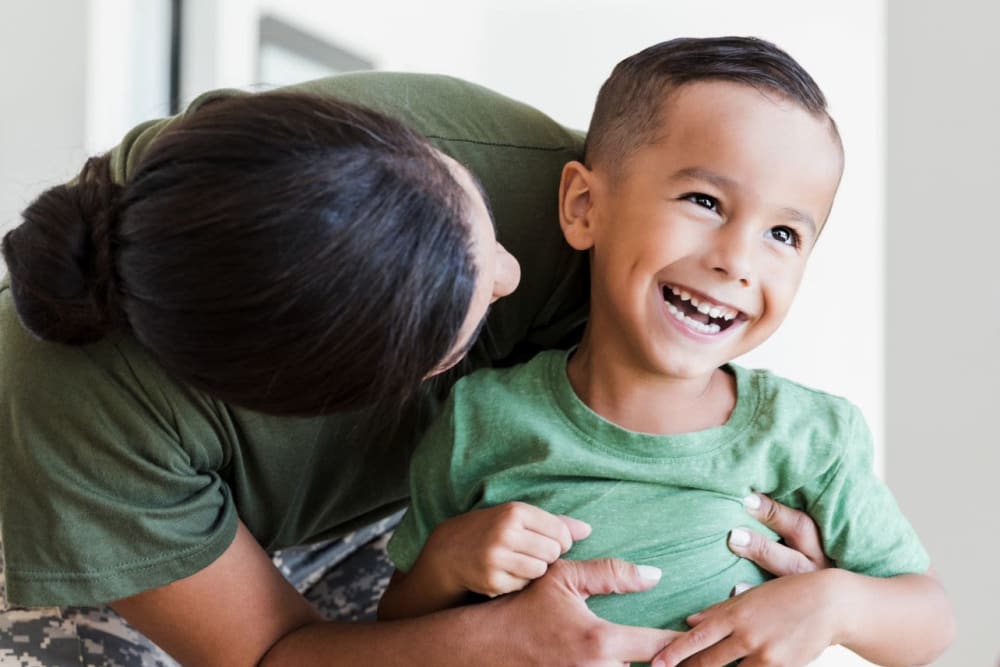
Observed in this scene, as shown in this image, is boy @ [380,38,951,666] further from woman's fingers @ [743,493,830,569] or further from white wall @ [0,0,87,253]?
white wall @ [0,0,87,253]

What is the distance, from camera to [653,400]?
129cm

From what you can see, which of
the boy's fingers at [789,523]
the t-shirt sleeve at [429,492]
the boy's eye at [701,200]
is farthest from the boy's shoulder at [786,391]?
the t-shirt sleeve at [429,492]

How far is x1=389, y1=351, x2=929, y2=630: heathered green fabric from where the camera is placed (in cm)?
124

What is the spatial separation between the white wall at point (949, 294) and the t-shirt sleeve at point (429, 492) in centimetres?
172

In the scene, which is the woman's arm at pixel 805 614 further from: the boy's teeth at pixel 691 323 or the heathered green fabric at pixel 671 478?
the boy's teeth at pixel 691 323

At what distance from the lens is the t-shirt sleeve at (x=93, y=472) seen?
117 centimetres

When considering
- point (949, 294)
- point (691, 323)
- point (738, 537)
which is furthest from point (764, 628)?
point (949, 294)

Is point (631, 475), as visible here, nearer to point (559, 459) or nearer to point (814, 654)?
point (559, 459)

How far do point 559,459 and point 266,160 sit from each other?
446 mm

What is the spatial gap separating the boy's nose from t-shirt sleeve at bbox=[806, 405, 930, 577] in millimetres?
220

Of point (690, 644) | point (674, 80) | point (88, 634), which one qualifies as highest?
point (674, 80)

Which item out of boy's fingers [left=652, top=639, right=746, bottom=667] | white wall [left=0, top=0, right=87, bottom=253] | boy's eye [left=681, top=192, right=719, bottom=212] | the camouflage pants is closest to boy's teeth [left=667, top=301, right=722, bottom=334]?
boy's eye [left=681, top=192, right=719, bottom=212]

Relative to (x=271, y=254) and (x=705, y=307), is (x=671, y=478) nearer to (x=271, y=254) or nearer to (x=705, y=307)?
Result: (x=705, y=307)

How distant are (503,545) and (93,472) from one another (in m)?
0.41
